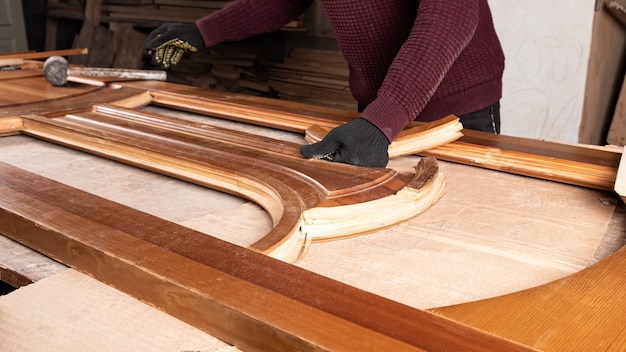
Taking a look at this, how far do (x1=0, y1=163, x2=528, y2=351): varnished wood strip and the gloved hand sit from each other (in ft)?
4.41

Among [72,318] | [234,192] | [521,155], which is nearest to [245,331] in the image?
[72,318]

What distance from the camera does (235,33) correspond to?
2285 mm

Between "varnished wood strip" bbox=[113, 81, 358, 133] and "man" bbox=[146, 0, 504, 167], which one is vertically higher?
"man" bbox=[146, 0, 504, 167]

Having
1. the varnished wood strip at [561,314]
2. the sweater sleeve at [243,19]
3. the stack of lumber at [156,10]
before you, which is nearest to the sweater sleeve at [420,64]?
the varnished wood strip at [561,314]

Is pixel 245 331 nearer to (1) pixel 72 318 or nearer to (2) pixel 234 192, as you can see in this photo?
(1) pixel 72 318

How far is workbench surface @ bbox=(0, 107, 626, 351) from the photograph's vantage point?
732 millimetres

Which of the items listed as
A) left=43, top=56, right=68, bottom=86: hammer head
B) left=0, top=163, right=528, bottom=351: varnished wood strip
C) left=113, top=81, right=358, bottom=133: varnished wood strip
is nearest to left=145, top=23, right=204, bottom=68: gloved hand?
left=113, top=81, right=358, bottom=133: varnished wood strip

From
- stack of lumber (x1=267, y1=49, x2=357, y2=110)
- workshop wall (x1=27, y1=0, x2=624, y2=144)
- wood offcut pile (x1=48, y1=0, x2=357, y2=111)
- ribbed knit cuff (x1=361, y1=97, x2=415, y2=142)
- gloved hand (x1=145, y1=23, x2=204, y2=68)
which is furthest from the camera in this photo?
wood offcut pile (x1=48, y1=0, x2=357, y2=111)

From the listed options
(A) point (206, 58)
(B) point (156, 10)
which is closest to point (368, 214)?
(A) point (206, 58)

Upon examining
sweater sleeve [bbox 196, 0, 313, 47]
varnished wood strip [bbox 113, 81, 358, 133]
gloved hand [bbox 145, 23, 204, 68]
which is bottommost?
varnished wood strip [bbox 113, 81, 358, 133]

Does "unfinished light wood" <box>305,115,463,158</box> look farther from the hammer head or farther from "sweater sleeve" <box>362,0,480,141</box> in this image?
the hammer head

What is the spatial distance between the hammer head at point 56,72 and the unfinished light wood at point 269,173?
23.0 inches

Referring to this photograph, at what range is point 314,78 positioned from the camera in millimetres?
5051

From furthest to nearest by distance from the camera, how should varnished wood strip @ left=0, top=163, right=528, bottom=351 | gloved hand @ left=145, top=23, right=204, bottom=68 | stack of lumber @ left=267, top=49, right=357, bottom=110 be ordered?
stack of lumber @ left=267, top=49, right=357, bottom=110 → gloved hand @ left=145, top=23, right=204, bottom=68 → varnished wood strip @ left=0, top=163, right=528, bottom=351
